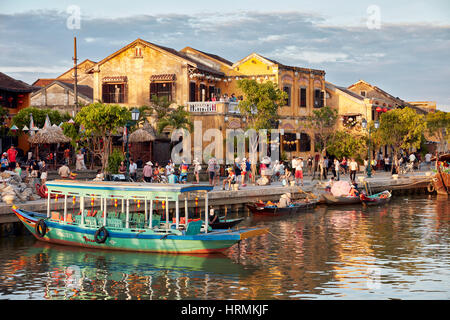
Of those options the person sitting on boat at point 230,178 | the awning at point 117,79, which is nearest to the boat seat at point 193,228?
the person sitting on boat at point 230,178

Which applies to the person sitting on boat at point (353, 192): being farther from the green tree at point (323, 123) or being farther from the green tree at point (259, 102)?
the green tree at point (323, 123)

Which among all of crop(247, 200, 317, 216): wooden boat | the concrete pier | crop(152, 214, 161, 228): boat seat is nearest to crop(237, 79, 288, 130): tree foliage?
the concrete pier

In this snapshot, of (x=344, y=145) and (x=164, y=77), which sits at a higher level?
(x=164, y=77)

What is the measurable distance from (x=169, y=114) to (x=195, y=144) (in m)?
3.12

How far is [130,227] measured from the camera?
24109 mm

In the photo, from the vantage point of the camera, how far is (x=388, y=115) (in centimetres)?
5538

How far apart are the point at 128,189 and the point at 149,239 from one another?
191 cm

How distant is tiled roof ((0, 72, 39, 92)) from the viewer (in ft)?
173

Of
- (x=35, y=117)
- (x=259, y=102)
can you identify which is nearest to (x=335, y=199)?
(x=259, y=102)

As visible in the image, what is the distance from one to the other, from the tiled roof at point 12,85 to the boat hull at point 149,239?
31.0 meters

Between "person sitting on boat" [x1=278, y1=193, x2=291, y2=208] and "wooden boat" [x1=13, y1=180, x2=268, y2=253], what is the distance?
394 inches

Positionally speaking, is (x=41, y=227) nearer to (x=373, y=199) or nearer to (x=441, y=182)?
(x=373, y=199)

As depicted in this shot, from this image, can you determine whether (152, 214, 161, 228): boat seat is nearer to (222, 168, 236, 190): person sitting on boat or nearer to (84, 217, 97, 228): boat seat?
(84, 217, 97, 228): boat seat
